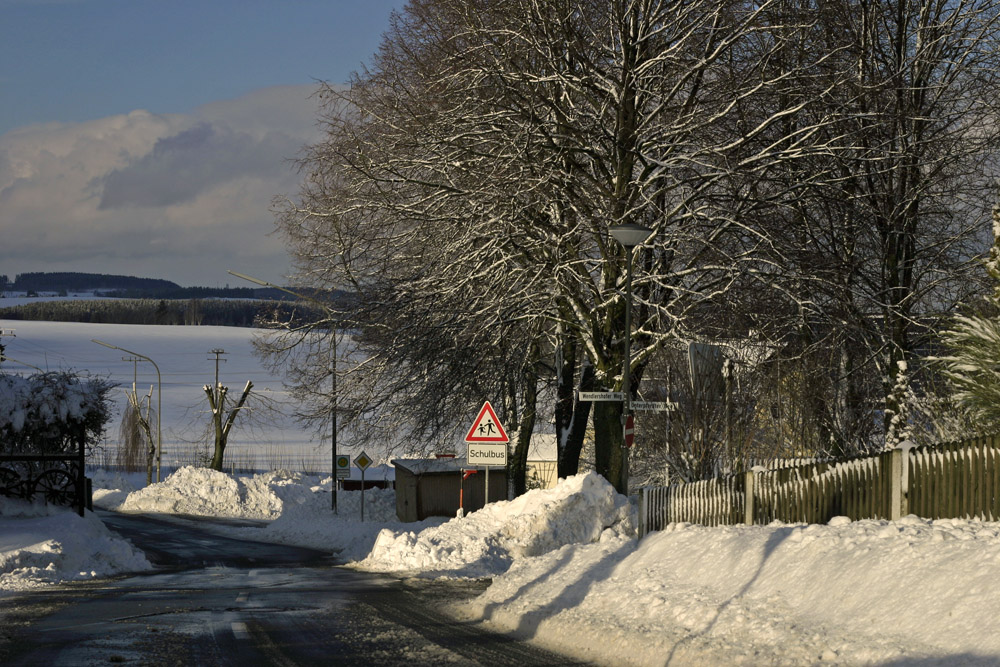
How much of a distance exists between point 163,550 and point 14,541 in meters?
11.8

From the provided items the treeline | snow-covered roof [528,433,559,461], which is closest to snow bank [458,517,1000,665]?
snow-covered roof [528,433,559,461]

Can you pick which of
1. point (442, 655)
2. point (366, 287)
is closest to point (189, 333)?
point (366, 287)

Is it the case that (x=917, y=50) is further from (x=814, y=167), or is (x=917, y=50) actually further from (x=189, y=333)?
(x=189, y=333)

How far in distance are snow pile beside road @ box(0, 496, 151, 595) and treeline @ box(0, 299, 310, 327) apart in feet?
452

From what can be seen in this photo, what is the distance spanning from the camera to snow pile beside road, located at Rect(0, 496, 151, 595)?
1914cm

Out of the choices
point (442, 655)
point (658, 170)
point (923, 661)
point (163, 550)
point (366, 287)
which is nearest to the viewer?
point (923, 661)

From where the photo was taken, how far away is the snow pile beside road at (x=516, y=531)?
20641 mm

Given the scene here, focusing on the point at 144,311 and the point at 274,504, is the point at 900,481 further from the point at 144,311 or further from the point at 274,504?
the point at 144,311

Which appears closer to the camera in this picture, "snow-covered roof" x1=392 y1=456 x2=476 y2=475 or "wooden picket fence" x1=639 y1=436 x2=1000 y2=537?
"wooden picket fence" x1=639 y1=436 x2=1000 y2=537

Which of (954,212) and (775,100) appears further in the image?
(954,212)

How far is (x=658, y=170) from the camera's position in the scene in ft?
74.7

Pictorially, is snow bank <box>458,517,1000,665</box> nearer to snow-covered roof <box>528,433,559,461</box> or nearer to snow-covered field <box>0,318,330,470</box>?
snow-covered roof <box>528,433,559,461</box>

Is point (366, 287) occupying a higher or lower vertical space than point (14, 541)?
higher

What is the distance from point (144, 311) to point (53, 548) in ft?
528
